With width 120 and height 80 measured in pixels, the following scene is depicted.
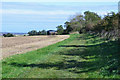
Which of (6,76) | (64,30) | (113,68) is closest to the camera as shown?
(6,76)

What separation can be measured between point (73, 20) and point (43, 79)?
363 feet

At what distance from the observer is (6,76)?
8.38 meters

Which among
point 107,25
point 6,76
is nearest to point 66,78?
point 6,76

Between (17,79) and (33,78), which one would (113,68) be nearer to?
(33,78)

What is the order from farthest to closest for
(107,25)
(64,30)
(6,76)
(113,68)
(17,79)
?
(64,30)
(107,25)
(113,68)
(6,76)
(17,79)

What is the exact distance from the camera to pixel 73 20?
11756 cm

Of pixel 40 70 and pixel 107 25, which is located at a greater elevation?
pixel 107 25

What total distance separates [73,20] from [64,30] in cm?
918

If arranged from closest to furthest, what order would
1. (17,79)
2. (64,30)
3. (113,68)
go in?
(17,79) → (113,68) → (64,30)

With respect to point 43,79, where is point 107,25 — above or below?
above

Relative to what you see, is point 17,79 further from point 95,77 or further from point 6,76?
point 95,77

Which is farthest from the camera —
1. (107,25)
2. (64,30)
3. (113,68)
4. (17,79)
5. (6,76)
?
(64,30)

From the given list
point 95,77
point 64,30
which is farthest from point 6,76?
point 64,30

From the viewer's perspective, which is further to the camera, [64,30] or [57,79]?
[64,30]
